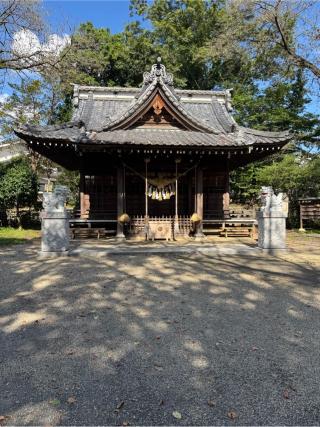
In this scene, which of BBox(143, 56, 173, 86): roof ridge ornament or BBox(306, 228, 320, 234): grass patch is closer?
BBox(143, 56, 173, 86): roof ridge ornament

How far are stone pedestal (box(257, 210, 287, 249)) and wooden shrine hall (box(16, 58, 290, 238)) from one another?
10.3ft

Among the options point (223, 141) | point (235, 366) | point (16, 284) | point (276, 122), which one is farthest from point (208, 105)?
point (235, 366)

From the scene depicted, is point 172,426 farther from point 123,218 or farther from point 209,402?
point 123,218

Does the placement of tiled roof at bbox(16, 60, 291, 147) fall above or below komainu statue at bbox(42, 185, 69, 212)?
above

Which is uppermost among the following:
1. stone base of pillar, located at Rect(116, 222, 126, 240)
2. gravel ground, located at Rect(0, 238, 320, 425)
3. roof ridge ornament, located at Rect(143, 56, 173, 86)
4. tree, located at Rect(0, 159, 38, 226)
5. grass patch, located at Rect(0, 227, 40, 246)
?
roof ridge ornament, located at Rect(143, 56, 173, 86)

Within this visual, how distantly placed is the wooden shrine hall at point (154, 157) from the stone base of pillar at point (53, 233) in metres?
3.03

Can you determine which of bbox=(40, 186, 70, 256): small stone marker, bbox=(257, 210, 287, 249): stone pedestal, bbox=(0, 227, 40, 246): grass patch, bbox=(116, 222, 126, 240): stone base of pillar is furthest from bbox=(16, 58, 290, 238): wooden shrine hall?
bbox=(257, 210, 287, 249): stone pedestal

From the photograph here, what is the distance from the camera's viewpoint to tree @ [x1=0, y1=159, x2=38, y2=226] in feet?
54.0

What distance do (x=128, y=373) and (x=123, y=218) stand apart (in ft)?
29.7

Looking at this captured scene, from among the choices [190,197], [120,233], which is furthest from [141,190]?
[120,233]

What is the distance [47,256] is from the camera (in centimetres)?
855

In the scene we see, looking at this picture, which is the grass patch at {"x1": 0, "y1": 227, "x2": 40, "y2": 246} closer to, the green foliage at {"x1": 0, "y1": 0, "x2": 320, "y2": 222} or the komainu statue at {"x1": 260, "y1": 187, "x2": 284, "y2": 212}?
the green foliage at {"x1": 0, "y1": 0, "x2": 320, "y2": 222}

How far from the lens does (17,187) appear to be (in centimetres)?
1656

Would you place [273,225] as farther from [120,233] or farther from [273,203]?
[120,233]
